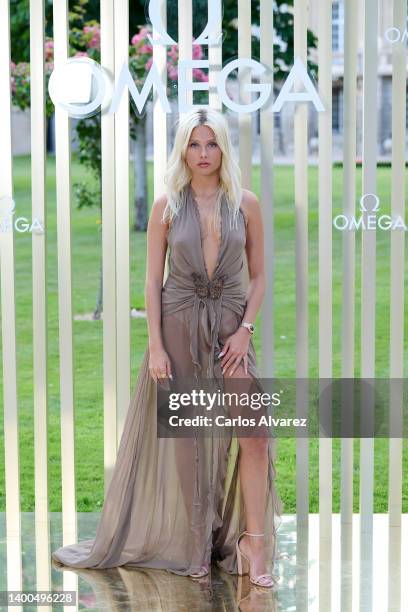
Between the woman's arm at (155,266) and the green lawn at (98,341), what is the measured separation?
6.96ft

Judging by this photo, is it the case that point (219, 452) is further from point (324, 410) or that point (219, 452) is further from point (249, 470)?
point (324, 410)

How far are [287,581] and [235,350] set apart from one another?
865 mm

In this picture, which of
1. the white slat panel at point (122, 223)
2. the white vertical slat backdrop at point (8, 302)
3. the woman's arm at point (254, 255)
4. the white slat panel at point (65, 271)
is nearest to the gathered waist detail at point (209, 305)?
the woman's arm at point (254, 255)

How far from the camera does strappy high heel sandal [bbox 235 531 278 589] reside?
13.1 ft

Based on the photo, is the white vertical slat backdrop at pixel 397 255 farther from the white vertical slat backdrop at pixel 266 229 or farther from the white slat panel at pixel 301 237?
the white slat panel at pixel 301 237

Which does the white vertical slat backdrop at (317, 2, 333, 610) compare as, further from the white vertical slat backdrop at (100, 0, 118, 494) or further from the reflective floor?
the white vertical slat backdrop at (100, 0, 118, 494)

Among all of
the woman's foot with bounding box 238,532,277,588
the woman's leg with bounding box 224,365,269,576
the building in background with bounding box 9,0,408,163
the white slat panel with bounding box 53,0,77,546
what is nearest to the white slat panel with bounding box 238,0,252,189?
the white slat panel with bounding box 53,0,77,546

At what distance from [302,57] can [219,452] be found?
5.17 ft

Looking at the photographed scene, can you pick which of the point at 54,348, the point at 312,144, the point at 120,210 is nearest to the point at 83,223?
the point at 312,144

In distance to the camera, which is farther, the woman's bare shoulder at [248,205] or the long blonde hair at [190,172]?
the woman's bare shoulder at [248,205]

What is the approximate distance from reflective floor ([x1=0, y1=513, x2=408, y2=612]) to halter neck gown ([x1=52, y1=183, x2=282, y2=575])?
0.10 metres

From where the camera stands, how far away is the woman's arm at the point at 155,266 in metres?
4.09

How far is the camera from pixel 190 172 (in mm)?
4113

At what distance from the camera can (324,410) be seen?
4.62 meters
